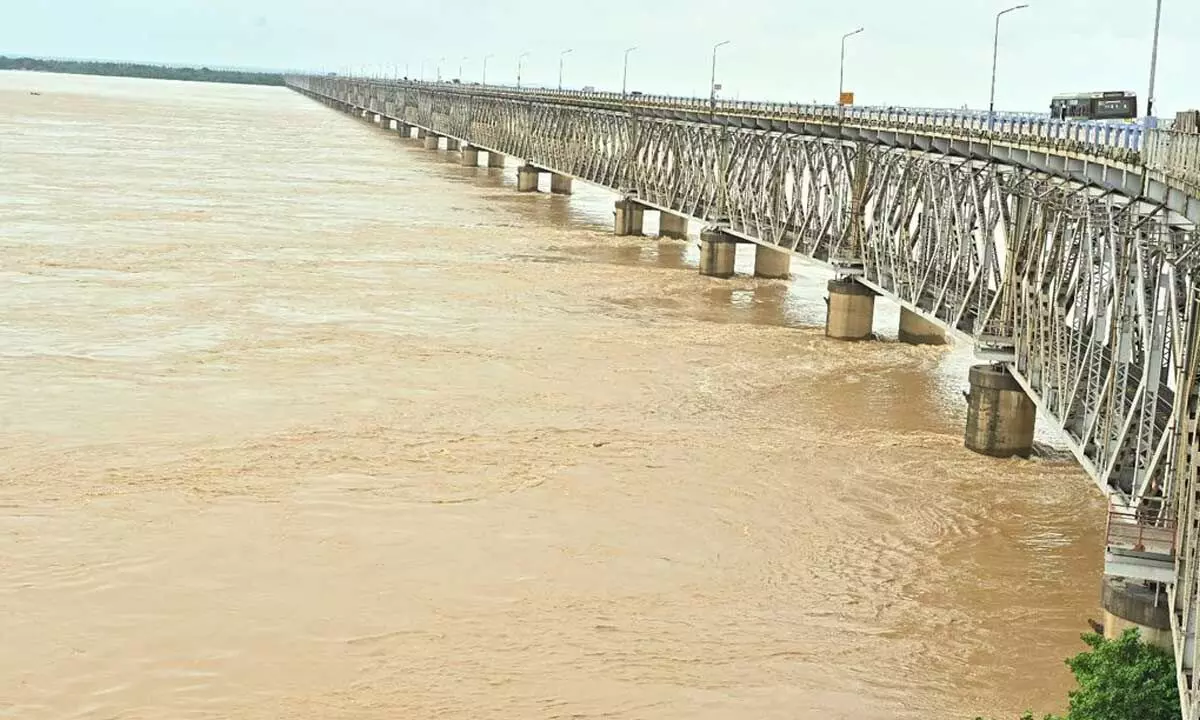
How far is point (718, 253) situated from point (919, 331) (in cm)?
1621

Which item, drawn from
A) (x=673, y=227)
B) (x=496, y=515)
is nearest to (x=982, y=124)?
(x=496, y=515)

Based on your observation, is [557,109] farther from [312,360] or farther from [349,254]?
[312,360]

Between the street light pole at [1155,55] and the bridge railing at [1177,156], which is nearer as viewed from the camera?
the bridge railing at [1177,156]

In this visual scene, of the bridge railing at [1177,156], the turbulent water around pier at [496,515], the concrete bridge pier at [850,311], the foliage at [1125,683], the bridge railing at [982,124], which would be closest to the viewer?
the foliage at [1125,683]

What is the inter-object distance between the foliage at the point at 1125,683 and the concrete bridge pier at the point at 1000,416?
14.4 m

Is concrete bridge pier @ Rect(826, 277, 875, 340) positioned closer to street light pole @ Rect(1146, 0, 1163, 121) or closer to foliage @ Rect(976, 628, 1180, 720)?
street light pole @ Rect(1146, 0, 1163, 121)

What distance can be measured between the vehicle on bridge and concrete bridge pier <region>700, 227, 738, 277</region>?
13967 mm

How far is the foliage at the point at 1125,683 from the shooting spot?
56.4 feet

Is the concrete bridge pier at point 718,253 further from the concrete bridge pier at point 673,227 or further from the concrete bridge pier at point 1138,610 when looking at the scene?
the concrete bridge pier at point 1138,610

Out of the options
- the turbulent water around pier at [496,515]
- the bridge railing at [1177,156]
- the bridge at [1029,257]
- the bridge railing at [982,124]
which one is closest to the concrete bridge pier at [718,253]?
the bridge at [1029,257]

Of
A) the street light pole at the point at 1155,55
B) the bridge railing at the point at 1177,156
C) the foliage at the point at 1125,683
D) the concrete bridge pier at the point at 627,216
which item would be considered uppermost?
the street light pole at the point at 1155,55

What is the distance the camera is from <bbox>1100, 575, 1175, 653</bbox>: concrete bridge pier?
18938mm

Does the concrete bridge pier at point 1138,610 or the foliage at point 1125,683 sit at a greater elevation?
the concrete bridge pier at point 1138,610

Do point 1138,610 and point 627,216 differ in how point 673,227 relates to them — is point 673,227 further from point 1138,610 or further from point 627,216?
point 1138,610
